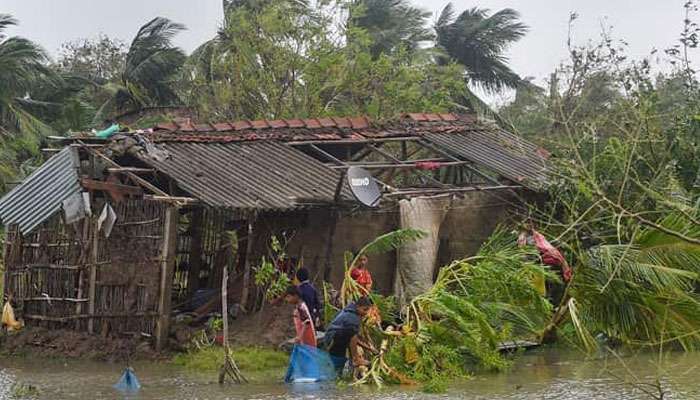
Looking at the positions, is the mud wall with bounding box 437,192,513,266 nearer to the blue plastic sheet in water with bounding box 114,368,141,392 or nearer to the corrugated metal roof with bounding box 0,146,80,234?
the corrugated metal roof with bounding box 0,146,80,234

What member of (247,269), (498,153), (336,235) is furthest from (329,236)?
(498,153)

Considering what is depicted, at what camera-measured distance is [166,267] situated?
13.4 m

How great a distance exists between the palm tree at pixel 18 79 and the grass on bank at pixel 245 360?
14529mm

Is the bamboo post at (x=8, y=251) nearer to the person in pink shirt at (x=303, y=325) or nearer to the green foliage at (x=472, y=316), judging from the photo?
the person in pink shirt at (x=303, y=325)

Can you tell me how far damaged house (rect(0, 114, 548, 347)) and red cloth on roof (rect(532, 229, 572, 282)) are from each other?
76.5 inches

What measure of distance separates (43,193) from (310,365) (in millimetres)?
4910


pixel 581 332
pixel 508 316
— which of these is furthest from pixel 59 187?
pixel 581 332

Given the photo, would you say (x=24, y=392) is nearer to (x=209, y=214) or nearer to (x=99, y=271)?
(x=99, y=271)

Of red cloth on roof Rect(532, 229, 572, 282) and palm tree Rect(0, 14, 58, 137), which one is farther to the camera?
palm tree Rect(0, 14, 58, 137)

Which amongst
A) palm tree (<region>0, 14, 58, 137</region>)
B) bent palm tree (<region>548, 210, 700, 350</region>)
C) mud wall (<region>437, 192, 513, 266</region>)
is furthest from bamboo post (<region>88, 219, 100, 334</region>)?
palm tree (<region>0, 14, 58, 137</region>)

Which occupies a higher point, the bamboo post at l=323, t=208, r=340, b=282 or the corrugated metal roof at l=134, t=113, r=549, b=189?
the corrugated metal roof at l=134, t=113, r=549, b=189

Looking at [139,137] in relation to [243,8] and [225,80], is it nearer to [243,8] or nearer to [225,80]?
[225,80]

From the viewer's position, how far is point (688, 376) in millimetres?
Result: 11664

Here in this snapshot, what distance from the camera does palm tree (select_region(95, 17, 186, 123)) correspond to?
96.7 feet
